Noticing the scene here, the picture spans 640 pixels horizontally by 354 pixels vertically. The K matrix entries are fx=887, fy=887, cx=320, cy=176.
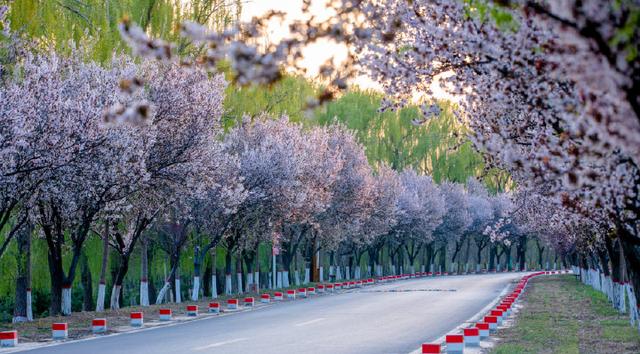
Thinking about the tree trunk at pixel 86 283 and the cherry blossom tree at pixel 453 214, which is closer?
the tree trunk at pixel 86 283

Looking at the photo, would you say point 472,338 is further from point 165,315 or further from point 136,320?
point 165,315

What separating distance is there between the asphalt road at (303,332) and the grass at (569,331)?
1.87 metres

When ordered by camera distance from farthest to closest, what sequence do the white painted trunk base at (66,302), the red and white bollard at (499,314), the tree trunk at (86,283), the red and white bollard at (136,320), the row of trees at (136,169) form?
the tree trunk at (86,283), the white painted trunk base at (66,302), the red and white bollard at (136,320), the red and white bollard at (499,314), the row of trees at (136,169)

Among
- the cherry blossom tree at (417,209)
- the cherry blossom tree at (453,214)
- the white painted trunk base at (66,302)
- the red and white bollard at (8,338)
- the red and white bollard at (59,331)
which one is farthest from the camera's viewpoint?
the cherry blossom tree at (453,214)

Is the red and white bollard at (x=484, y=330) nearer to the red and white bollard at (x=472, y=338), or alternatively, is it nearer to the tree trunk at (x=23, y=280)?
the red and white bollard at (x=472, y=338)

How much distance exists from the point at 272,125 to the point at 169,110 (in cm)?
1842

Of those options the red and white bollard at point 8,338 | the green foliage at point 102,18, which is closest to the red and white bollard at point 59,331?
the red and white bollard at point 8,338

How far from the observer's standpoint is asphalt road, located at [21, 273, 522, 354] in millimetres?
17328

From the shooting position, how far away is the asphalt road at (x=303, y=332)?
17328 millimetres

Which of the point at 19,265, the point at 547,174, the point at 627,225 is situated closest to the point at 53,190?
the point at 19,265

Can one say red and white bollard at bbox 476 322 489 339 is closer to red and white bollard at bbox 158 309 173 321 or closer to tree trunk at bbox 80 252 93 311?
red and white bollard at bbox 158 309 173 321

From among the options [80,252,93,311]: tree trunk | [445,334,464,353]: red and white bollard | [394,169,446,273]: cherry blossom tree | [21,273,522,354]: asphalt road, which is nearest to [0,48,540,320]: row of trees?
[80,252,93,311]: tree trunk

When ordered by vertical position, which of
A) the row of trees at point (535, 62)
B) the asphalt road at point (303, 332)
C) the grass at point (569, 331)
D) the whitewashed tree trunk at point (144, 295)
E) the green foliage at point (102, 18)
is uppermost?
the green foliage at point (102, 18)

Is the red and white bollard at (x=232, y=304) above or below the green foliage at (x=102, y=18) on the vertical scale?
below
